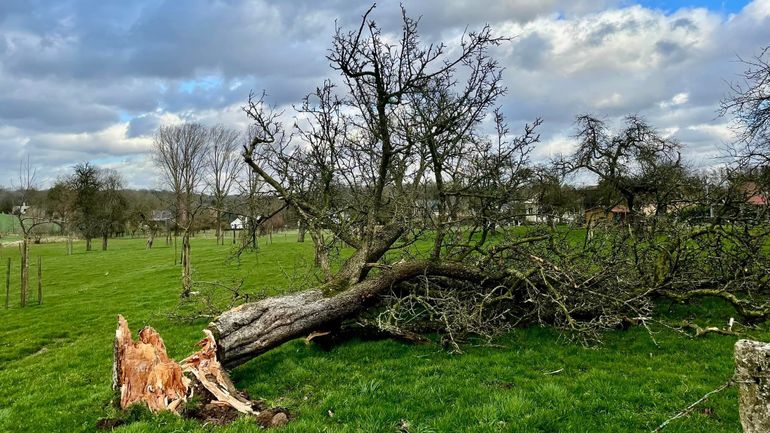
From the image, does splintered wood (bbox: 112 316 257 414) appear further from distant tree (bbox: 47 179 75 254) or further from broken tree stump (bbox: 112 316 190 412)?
distant tree (bbox: 47 179 75 254)

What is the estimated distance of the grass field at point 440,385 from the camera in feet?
14.0

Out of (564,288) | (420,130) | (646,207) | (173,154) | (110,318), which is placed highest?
(173,154)

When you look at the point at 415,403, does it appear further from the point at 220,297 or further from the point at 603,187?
the point at 603,187

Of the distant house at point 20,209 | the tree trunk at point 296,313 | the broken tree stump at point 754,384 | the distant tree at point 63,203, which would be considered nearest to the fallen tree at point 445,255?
the tree trunk at point 296,313

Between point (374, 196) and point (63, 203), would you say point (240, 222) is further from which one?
point (63, 203)

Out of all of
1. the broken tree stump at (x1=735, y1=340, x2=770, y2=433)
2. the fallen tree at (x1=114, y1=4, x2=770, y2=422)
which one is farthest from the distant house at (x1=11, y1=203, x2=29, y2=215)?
the broken tree stump at (x1=735, y1=340, x2=770, y2=433)

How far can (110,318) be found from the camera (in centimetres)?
1135

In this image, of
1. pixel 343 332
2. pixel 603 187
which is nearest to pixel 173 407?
pixel 343 332

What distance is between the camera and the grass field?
14.0ft

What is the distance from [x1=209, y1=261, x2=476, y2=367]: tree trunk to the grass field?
436 millimetres

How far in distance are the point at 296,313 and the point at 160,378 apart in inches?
74.5

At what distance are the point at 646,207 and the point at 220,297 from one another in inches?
478

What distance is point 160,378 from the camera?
4887 millimetres

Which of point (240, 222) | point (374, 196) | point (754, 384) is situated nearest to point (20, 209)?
point (240, 222)
